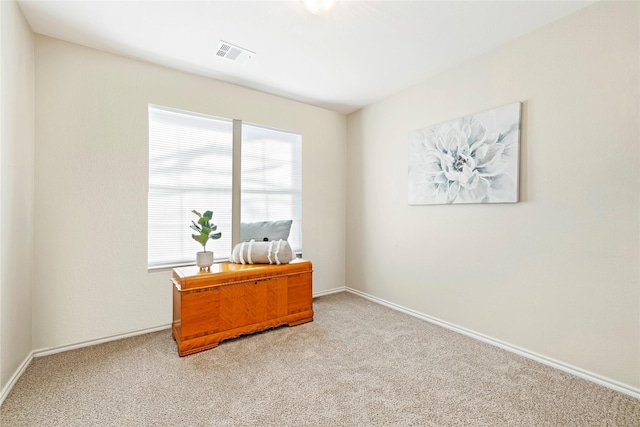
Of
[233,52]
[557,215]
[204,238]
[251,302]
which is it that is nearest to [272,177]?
[204,238]

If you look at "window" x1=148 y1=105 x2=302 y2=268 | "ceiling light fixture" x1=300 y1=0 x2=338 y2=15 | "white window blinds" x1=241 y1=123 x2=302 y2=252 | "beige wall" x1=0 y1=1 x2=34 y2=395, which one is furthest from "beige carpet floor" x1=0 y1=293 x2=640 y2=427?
"ceiling light fixture" x1=300 y1=0 x2=338 y2=15

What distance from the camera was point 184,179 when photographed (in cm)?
293

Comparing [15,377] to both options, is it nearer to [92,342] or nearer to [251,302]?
[92,342]

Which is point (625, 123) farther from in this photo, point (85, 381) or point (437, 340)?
point (85, 381)

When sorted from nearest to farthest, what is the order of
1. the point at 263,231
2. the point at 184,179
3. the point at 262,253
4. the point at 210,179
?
the point at 262,253 < the point at 184,179 < the point at 210,179 < the point at 263,231

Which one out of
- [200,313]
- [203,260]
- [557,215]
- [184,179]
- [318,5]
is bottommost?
[200,313]

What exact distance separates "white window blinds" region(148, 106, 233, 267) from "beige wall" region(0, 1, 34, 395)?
84 centimetres

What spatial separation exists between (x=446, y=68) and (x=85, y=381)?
12.7ft

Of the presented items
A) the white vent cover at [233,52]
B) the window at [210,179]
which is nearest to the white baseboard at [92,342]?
the window at [210,179]

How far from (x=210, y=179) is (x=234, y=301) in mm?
1352

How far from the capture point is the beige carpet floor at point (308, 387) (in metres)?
1.57

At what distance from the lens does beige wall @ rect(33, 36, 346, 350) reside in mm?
2271

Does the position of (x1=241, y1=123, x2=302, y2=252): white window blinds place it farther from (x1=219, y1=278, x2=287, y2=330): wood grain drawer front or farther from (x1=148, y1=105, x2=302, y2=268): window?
(x1=219, y1=278, x2=287, y2=330): wood grain drawer front

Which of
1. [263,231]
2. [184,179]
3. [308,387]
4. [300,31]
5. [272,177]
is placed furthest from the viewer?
[272,177]
